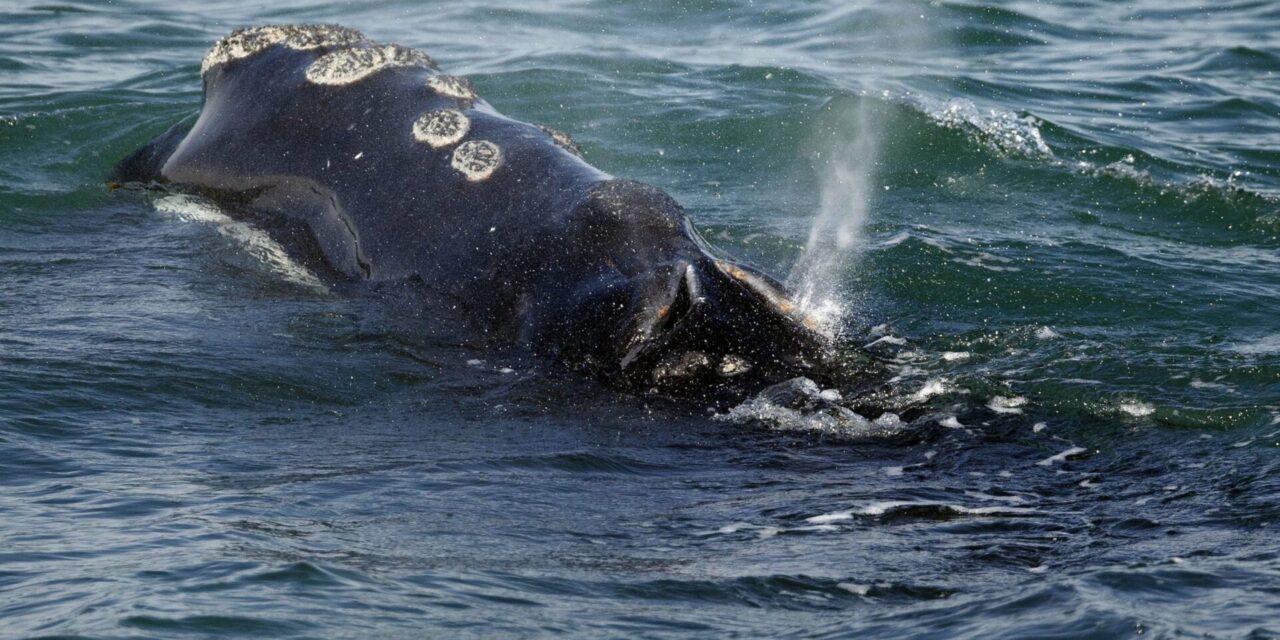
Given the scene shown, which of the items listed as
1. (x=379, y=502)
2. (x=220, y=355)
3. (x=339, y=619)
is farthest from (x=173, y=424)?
(x=339, y=619)

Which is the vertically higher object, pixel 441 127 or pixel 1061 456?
pixel 441 127

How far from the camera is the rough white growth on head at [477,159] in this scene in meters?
8.04

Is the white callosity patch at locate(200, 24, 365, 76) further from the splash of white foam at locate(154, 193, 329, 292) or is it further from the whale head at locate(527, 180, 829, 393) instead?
the whale head at locate(527, 180, 829, 393)

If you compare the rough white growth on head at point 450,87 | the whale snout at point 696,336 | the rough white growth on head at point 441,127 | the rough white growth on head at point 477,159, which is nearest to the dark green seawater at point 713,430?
the whale snout at point 696,336

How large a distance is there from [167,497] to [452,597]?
1438mm

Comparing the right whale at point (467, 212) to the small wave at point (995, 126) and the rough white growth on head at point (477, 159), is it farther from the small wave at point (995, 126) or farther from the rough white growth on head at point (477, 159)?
the small wave at point (995, 126)

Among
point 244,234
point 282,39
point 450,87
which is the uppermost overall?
point 282,39

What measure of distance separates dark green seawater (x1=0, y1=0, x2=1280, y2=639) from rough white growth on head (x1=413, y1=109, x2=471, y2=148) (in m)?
0.94

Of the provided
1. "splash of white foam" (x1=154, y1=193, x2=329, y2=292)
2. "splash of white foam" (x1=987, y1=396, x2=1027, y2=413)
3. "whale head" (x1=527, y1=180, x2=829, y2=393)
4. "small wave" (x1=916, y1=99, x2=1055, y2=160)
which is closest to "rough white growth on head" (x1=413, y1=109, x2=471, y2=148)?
"splash of white foam" (x1=154, y1=193, x2=329, y2=292)

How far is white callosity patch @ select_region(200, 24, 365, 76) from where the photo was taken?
930cm

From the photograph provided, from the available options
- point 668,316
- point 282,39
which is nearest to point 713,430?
point 668,316

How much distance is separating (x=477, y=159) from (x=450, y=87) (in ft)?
2.93

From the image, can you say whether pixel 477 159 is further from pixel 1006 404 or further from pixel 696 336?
pixel 1006 404

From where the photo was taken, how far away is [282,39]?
9352 millimetres
